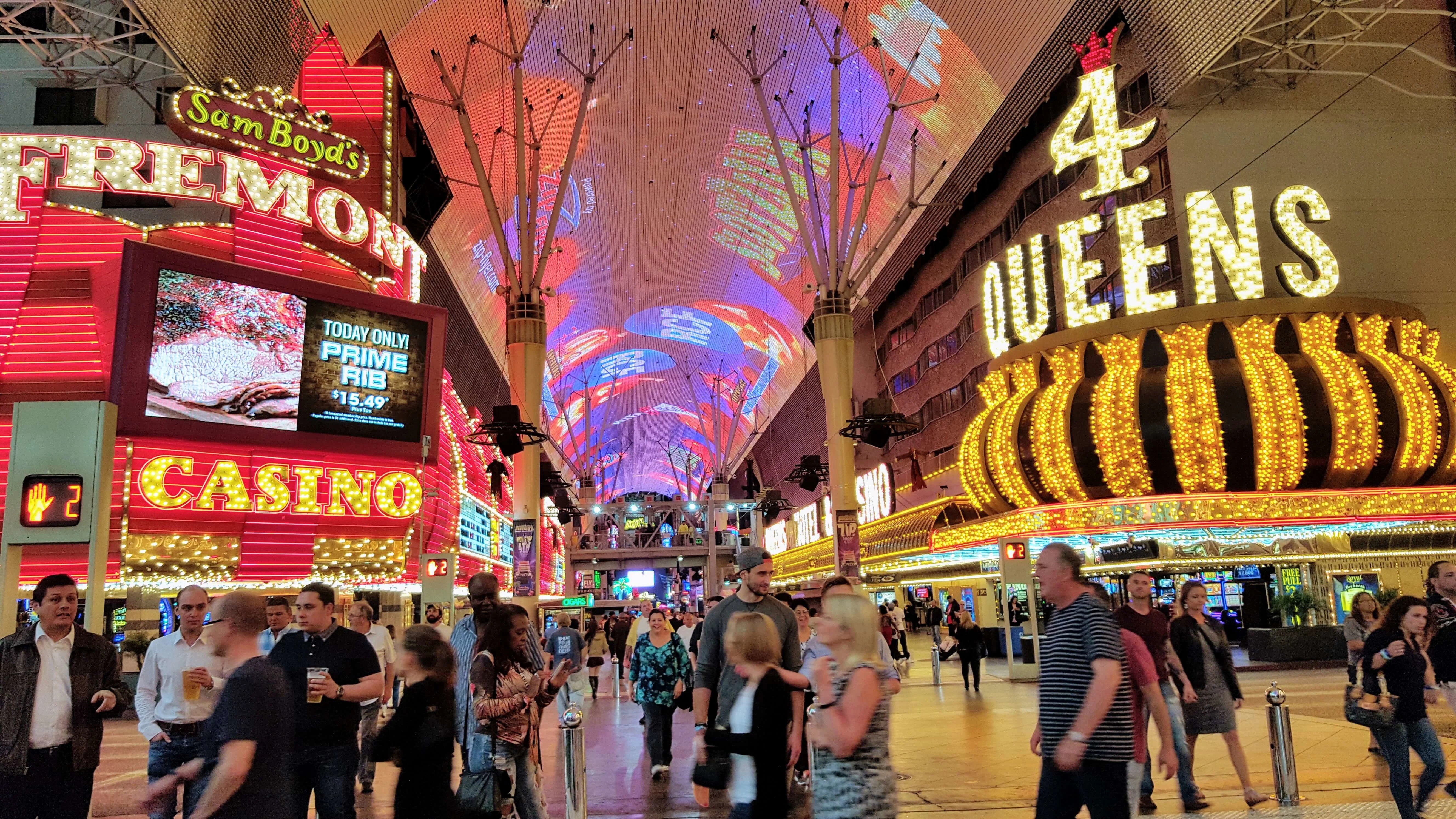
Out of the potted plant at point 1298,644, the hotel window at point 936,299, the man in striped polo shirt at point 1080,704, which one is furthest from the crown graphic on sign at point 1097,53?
the man in striped polo shirt at point 1080,704

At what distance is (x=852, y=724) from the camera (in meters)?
3.85

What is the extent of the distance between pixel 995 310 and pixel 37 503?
2228 cm

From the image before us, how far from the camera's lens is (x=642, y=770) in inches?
388

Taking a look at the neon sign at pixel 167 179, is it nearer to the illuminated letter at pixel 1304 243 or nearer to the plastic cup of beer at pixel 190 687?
the plastic cup of beer at pixel 190 687

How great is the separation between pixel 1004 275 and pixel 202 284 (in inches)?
690

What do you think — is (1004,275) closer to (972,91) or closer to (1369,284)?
(972,91)

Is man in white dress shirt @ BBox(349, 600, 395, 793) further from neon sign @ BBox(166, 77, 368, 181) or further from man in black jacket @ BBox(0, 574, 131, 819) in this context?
neon sign @ BBox(166, 77, 368, 181)

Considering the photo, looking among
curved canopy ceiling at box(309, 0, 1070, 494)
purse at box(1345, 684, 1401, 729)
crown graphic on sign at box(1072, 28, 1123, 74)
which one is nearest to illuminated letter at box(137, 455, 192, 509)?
curved canopy ceiling at box(309, 0, 1070, 494)

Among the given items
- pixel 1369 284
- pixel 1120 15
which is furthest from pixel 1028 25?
pixel 1369 284

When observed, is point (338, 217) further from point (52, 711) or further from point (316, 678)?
point (316, 678)

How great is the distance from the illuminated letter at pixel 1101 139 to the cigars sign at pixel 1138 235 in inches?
0.7

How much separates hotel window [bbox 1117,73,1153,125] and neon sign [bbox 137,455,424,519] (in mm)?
17514

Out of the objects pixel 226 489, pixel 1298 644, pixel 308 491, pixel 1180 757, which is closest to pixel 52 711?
pixel 1180 757

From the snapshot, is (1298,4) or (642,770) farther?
(1298,4)
